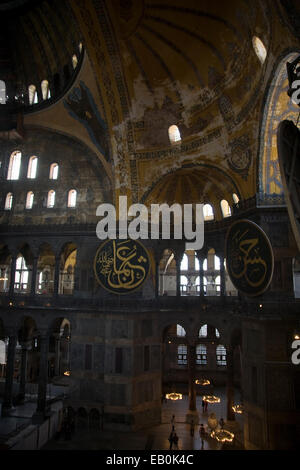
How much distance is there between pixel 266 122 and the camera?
1084cm

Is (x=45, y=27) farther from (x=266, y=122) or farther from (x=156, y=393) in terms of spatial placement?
(x=156, y=393)

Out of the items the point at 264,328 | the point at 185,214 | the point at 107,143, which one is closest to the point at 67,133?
the point at 107,143

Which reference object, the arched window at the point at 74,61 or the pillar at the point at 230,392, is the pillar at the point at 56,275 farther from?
the arched window at the point at 74,61

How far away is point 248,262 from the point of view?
1076cm

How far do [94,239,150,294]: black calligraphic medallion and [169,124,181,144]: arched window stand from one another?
13.9 ft

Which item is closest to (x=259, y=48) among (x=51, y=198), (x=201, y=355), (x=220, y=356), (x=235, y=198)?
(x=235, y=198)

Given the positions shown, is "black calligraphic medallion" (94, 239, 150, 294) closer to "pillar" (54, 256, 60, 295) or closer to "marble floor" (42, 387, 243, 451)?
"pillar" (54, 256, 60, 295)

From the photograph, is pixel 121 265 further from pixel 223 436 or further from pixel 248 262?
pixel 223 436

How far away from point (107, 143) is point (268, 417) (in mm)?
11219

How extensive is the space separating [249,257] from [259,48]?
5864 mm

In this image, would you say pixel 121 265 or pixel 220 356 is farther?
pixel 220 356

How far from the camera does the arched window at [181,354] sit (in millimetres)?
22516

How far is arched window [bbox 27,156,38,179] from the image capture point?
1709 centimetres

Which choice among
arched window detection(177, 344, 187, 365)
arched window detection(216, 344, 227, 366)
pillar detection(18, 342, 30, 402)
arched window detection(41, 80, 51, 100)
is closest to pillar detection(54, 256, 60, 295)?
pillar detection(18, 342, 30, 402)
